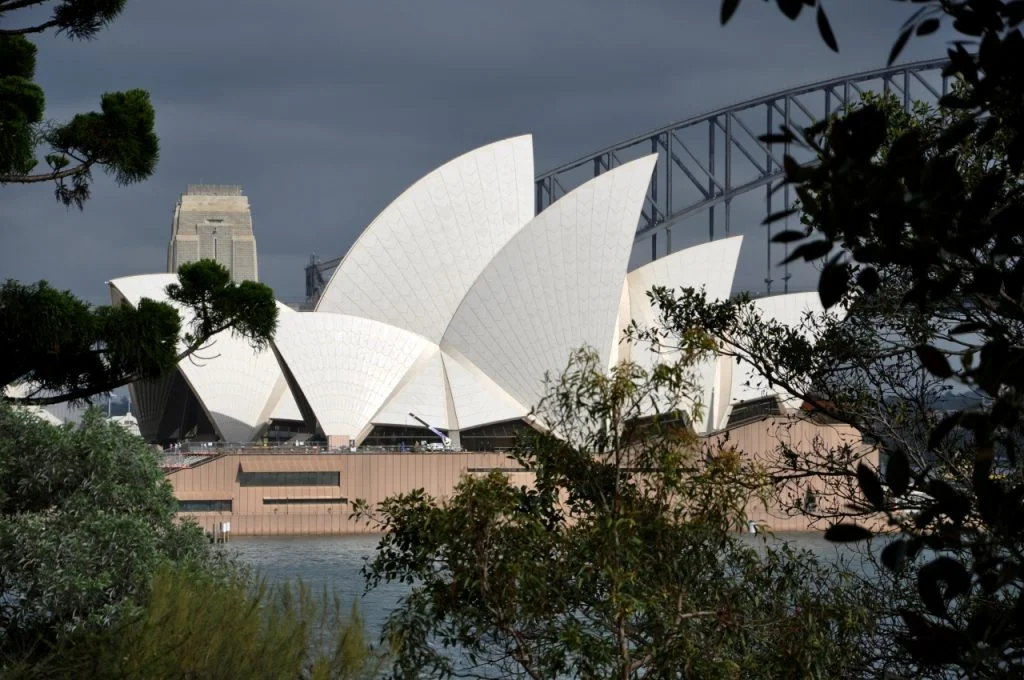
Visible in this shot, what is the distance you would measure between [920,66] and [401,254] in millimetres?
25629

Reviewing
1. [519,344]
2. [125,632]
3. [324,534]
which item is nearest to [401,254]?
[519,344]

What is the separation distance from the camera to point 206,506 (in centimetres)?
3312

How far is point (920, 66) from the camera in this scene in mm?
50281

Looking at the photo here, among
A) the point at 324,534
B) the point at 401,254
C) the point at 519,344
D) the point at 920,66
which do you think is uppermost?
the point at 920,66

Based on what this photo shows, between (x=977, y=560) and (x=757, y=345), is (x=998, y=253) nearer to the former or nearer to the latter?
(x=977, y=560)

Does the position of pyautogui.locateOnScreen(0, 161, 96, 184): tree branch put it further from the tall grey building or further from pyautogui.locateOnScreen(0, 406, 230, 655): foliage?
the tall grey building

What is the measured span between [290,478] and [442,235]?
8106 millimetres

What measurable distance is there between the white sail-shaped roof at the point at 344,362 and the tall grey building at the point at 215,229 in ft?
167

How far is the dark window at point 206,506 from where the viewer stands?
3278 cm

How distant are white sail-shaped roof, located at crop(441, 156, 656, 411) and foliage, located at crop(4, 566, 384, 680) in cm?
2530

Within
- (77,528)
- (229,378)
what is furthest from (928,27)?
(229,378)

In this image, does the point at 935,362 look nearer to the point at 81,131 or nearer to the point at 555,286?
the point at 81,131

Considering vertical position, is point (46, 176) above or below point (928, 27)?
above

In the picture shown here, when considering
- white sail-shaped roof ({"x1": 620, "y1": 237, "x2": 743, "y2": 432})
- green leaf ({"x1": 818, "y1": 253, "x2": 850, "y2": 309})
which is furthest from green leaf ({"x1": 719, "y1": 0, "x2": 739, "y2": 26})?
white sail-shaped roof ({"x1": 620, "y1": 237, "x2": 743, "y2": 432})
